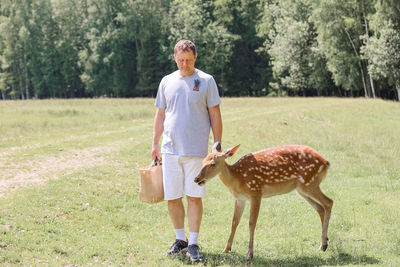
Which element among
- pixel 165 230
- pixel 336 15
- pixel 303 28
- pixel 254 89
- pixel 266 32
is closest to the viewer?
pixel 165 230

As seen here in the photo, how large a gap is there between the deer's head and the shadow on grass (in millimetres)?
1137

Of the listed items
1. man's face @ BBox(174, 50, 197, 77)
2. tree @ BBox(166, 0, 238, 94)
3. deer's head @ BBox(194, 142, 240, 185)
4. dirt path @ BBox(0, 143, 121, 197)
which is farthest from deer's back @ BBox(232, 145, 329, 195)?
tree @ BBox(166, 0, 238, 94)

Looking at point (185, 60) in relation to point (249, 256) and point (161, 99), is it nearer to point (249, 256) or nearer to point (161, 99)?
point (161, 99)

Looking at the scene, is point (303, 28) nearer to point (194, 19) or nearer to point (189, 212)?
point (194, 19)

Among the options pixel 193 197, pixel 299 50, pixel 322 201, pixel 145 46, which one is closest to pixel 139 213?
pixel 193 197

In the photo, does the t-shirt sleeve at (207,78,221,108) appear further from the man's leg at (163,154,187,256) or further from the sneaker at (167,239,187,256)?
the sneaker at (167,239,187,256)

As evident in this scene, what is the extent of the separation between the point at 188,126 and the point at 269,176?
4.33 feet

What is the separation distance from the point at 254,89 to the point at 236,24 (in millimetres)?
10540

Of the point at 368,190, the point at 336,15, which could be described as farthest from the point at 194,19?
the point at 368,190

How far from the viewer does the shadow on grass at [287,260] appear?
19.3ft

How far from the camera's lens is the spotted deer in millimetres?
5945

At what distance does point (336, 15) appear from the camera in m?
40.8

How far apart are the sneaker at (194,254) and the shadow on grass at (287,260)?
0.08 meters

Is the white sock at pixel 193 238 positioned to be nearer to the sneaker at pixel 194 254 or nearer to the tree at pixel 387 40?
the sneaker at pixel 194 254
